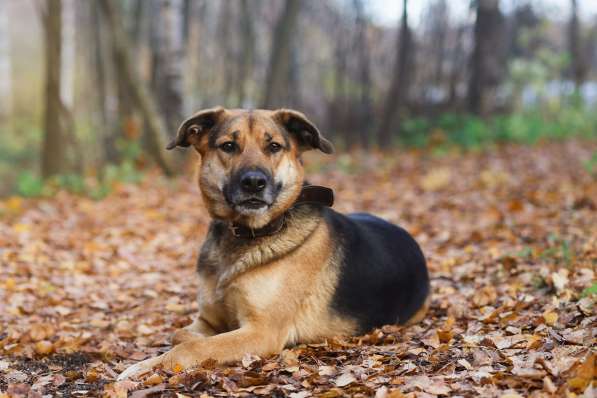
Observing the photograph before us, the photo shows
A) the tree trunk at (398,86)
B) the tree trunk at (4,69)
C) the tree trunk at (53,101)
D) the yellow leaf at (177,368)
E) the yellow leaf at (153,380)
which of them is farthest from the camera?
the tree trunk at (4,69)

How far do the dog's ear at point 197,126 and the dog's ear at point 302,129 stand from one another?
1.63ft

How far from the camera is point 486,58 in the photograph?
1884 centimetres

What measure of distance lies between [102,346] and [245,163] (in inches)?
82.8

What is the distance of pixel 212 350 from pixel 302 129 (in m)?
1.97

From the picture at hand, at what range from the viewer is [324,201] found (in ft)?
16.7

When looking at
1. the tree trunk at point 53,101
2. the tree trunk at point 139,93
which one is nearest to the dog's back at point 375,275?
the tree trunk at point 139,93

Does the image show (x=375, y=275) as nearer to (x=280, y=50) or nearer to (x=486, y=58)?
(x=280, y=50)

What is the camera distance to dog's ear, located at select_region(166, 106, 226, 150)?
5023 millimetres

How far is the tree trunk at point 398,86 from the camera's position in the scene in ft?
58.8

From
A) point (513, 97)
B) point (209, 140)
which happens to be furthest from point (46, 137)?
point (513, 97)

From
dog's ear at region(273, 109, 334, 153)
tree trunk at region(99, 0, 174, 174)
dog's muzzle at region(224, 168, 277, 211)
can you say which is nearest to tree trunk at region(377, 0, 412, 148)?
tree trunk at region(99, 0, 174, 174)

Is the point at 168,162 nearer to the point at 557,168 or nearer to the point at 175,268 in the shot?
the point at 175,268

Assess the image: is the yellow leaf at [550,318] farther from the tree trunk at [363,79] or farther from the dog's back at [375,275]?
the tree trunk at [363,79]

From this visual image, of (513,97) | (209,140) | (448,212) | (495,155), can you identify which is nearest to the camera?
(209,140)
